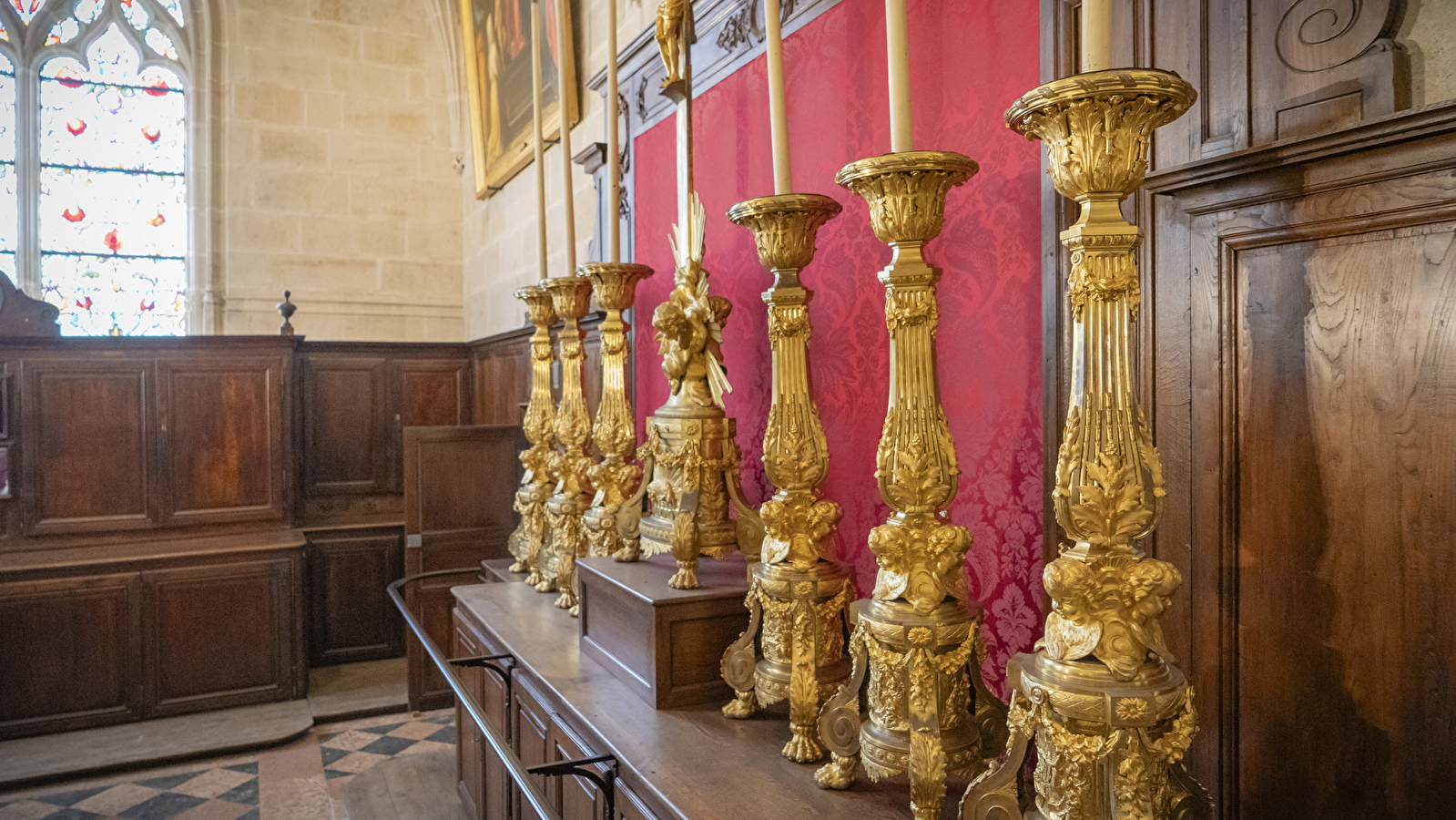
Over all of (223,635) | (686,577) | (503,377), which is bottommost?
(223,635)

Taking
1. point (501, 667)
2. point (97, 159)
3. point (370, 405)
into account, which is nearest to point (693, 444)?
point (501, 667)

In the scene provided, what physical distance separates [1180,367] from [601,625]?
4.85ft

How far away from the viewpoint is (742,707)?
1877mm

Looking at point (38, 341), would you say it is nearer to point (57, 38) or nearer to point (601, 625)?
point (57, 38)

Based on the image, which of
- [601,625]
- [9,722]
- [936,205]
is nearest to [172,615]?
[9,722]

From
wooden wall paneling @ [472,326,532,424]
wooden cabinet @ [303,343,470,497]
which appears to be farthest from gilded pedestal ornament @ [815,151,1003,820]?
wooden cabinet @ [303,343,470,497]

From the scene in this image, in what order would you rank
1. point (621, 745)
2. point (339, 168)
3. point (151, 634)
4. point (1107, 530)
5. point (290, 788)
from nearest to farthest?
point (1107, 530), point (621, 745), point (290, 788), point (151, 634), point (339, 168)

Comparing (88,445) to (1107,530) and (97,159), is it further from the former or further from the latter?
(1107,530)

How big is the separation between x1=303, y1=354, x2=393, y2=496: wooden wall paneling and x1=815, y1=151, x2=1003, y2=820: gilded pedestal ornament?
6.22m

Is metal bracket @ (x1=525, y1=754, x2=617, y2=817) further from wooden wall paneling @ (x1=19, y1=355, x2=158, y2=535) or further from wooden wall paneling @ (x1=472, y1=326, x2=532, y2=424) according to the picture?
wooden wall paneling @ (x1=19, y1=355, x2=158, y2=535)

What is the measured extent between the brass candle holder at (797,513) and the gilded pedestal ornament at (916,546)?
269mm

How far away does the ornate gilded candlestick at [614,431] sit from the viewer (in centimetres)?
242

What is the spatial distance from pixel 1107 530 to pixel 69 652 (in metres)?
5.77

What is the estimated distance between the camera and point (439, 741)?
15.7 ft
